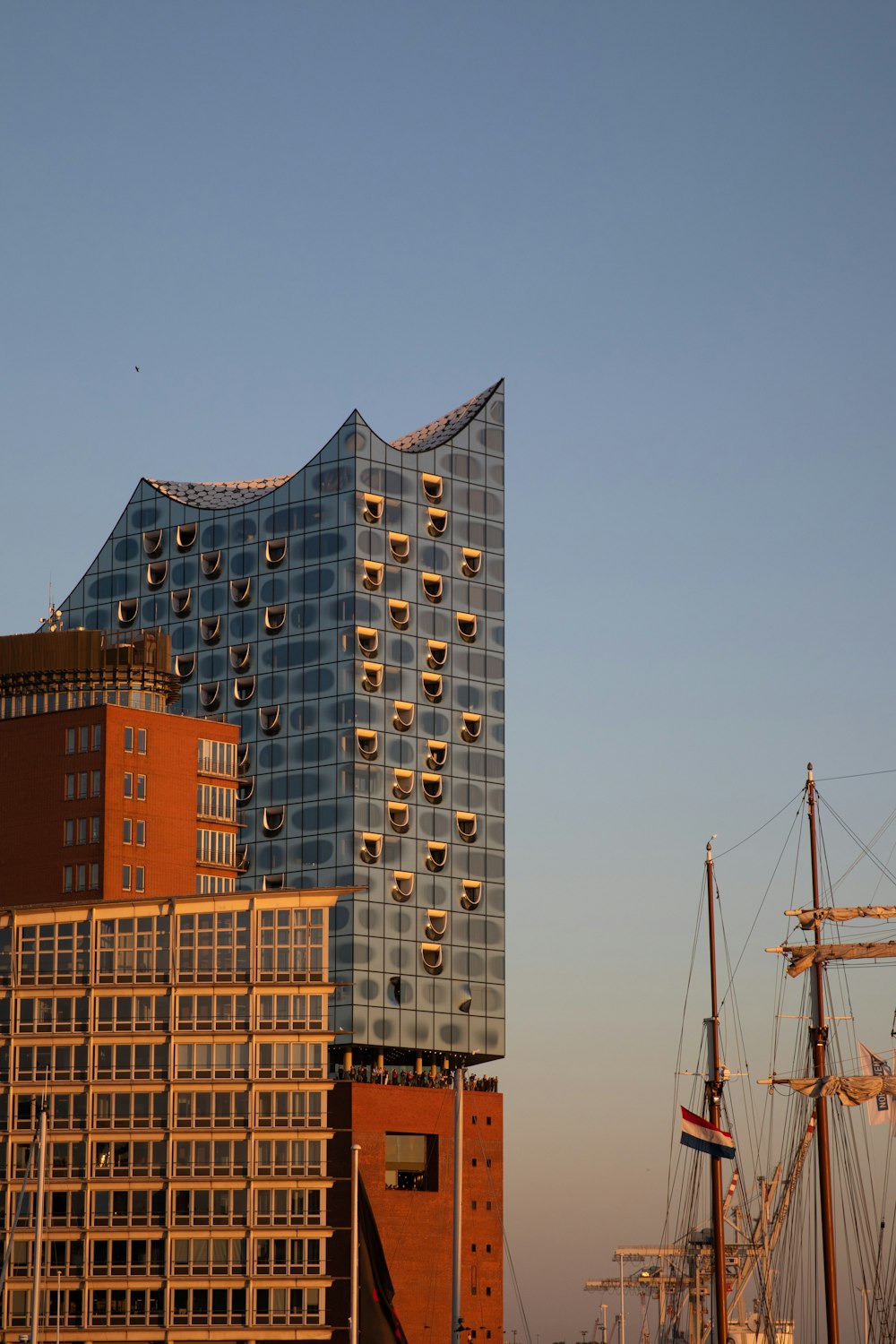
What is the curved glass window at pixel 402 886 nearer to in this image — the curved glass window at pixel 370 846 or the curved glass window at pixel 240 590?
the curved glass window at pixel 370 846

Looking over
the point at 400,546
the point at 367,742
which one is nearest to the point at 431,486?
the point at 400,546

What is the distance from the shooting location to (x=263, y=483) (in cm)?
16625

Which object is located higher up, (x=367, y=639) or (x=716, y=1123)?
(x=367, y=639)

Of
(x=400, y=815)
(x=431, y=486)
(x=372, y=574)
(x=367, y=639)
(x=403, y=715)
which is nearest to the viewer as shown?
(x=400, y=815)

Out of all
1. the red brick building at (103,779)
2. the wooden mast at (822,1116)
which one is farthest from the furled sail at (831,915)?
the red brick building at (103,779)

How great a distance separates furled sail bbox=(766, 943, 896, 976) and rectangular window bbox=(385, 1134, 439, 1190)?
4343 cm

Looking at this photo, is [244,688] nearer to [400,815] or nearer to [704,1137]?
[400,815]

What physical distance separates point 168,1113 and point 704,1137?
24.1 m

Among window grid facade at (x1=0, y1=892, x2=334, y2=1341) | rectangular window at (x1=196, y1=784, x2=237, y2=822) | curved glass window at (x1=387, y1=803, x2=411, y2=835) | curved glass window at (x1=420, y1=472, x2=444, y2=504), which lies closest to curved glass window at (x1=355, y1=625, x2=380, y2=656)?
curved glass window at (x1=387, y1=803, x2=411, y2=835)

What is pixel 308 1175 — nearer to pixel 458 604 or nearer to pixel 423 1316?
pixel 423 1316

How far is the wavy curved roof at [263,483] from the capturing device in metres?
155

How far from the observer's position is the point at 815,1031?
94.9 m

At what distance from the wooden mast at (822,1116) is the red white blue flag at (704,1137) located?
425 centimetres

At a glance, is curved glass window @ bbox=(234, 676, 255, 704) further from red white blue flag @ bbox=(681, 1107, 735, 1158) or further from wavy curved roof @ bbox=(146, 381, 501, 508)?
red white blue flag @ bbox=(681, 1107, 735, 1158)
